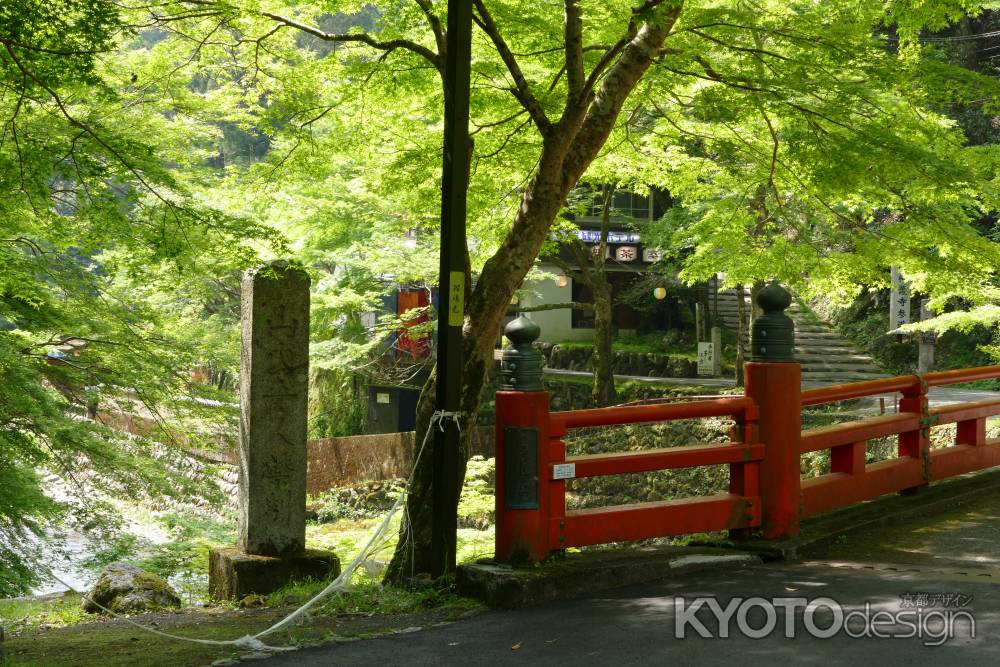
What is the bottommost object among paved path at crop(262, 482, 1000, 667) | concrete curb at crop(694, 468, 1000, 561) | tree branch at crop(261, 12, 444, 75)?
paved path at crop(262, 482, 1000, 667)

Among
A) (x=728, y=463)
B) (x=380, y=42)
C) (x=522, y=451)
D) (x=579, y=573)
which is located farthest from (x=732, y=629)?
(x=380, y=42)

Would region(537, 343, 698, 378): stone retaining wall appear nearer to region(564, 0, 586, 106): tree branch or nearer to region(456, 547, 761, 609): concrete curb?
region(564, 0, 586, 106): tree branch

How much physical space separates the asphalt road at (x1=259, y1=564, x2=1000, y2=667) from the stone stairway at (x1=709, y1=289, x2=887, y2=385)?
1626 centimetres

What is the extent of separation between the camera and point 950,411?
8992 millimetres

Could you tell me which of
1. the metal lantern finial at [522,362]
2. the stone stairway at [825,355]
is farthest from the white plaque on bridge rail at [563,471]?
the stone stairway at [825,355]

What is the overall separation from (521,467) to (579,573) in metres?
0.73

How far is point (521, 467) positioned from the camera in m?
5.63

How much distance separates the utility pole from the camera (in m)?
5.86

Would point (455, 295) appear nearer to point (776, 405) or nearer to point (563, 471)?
point (563, 471)

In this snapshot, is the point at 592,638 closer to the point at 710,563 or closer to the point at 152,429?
the point at 710,563

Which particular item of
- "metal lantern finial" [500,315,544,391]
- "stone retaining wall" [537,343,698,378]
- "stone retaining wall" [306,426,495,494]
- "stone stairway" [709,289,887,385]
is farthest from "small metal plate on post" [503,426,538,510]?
"stone retaining wall" [537,343,698,378]

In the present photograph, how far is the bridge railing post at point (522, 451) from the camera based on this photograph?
18.4 feet

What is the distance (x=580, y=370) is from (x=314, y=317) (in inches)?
508

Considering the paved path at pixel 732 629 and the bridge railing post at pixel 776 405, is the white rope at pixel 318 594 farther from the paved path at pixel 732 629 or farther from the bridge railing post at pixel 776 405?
the bridge railing post at pixel 776 405
